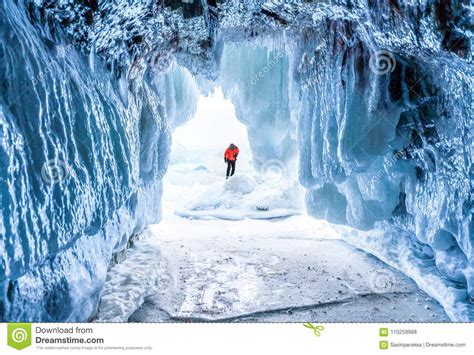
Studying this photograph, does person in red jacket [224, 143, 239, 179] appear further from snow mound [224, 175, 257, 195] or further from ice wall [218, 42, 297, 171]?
ice wall [218, 42, 297, 171]

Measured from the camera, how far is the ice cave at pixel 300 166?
79.5 inches

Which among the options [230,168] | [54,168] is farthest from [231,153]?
[54,168]

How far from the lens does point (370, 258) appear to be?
560 cm

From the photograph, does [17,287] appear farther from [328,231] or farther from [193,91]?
[193,91]

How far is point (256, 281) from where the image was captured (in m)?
4.48

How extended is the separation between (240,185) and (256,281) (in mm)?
7002

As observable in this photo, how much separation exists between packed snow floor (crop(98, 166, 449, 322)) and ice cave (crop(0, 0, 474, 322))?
0.11ft

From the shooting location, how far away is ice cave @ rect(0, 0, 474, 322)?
6.63 ft

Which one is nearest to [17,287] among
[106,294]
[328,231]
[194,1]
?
[106,294]

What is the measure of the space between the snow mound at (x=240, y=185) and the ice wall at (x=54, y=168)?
784 cm
